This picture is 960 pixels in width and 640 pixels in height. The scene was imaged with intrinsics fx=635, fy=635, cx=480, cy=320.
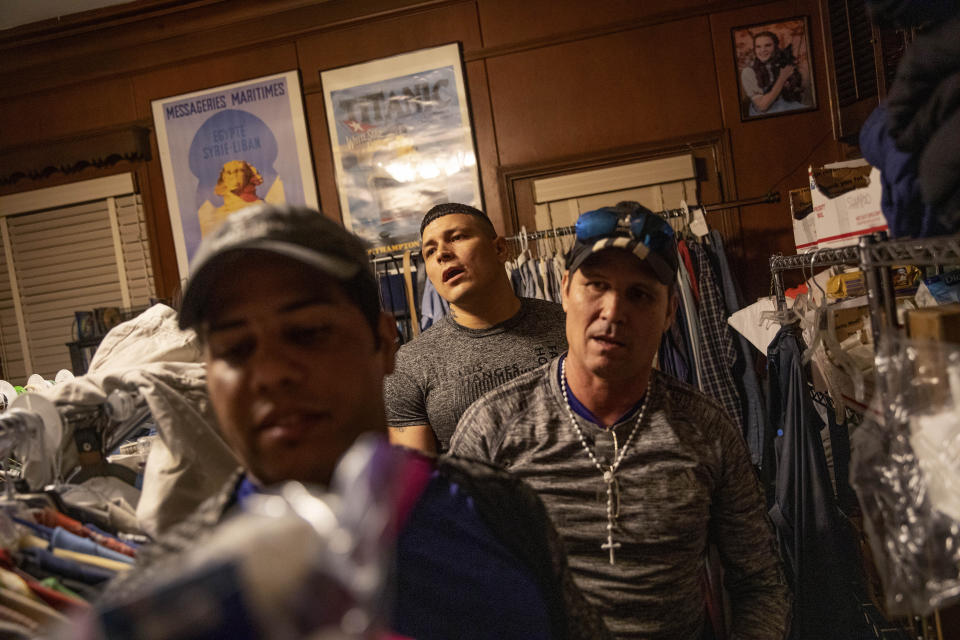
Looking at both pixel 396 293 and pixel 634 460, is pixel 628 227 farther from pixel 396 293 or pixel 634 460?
pixel 396 293

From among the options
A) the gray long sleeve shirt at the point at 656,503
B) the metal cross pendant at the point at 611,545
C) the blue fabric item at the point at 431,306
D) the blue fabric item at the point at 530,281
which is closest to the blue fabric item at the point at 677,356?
the blue fabric item at the point at 530,281

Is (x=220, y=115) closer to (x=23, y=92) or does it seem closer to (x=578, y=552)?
(x=23, y=92)

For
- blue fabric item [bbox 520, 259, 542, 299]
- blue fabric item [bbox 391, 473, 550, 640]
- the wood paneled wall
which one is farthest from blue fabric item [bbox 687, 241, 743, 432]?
blue fabric item [bbox 391, 473, 550, 640]

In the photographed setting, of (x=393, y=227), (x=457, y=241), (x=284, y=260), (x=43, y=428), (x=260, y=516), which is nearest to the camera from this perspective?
(x=260, y=516)

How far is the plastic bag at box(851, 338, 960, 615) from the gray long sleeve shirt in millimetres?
473

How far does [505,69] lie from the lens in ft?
13.4

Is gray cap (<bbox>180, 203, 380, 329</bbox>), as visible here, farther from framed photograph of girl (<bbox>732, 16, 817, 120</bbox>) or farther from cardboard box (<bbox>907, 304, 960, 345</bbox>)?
framed photograph of girl (<bbox>732, 16, 817, 120</bbox>)

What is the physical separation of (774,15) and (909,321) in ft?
11.6

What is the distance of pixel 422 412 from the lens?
2211 millimetres

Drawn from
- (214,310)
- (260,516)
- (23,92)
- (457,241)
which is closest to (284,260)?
(214,310)

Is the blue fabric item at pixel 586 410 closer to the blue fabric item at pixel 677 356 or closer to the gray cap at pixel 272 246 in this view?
the gray cap at pixel 272 246

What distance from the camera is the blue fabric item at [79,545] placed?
39.7 inches

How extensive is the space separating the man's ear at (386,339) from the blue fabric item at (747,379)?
9.30 ft

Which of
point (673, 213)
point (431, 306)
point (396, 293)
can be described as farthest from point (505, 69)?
point (431, 306)
